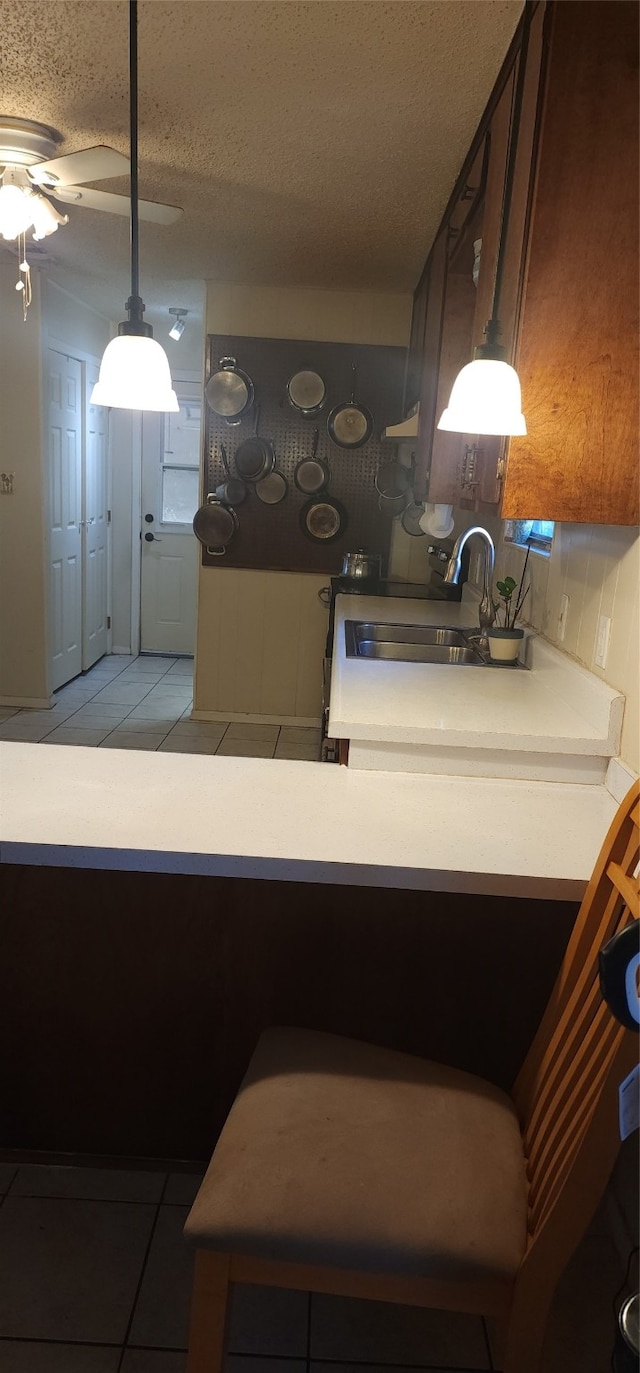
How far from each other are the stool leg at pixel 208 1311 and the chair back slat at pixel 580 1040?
385 mm

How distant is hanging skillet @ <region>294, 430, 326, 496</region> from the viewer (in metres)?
4.90

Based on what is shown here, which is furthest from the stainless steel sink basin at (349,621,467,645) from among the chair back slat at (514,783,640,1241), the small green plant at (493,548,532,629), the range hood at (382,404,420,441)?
the chair back slat at (514,783,640,1241)

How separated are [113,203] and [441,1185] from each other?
2.73 metres

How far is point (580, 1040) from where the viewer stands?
109 centimetres

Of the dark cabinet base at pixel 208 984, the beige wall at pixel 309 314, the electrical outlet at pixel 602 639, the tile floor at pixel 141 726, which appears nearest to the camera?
the dark cabinet base at pixel 208 984

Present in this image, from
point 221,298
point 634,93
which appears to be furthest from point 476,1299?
point 221,298

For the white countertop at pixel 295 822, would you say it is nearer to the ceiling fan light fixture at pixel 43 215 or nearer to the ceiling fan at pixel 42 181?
the ceiling fan at pixel 42 181

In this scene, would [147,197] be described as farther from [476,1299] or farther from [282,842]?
[476,1299]

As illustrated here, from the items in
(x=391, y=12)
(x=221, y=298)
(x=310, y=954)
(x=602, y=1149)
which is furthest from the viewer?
(x=221, y=298)

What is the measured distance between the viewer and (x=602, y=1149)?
0.96 metres

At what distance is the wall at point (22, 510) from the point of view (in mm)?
4785

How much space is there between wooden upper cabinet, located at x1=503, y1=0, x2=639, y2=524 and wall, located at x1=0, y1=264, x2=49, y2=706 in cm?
381

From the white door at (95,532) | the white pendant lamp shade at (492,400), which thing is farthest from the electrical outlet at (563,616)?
the white door at (95,532)

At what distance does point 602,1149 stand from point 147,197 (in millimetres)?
3520
